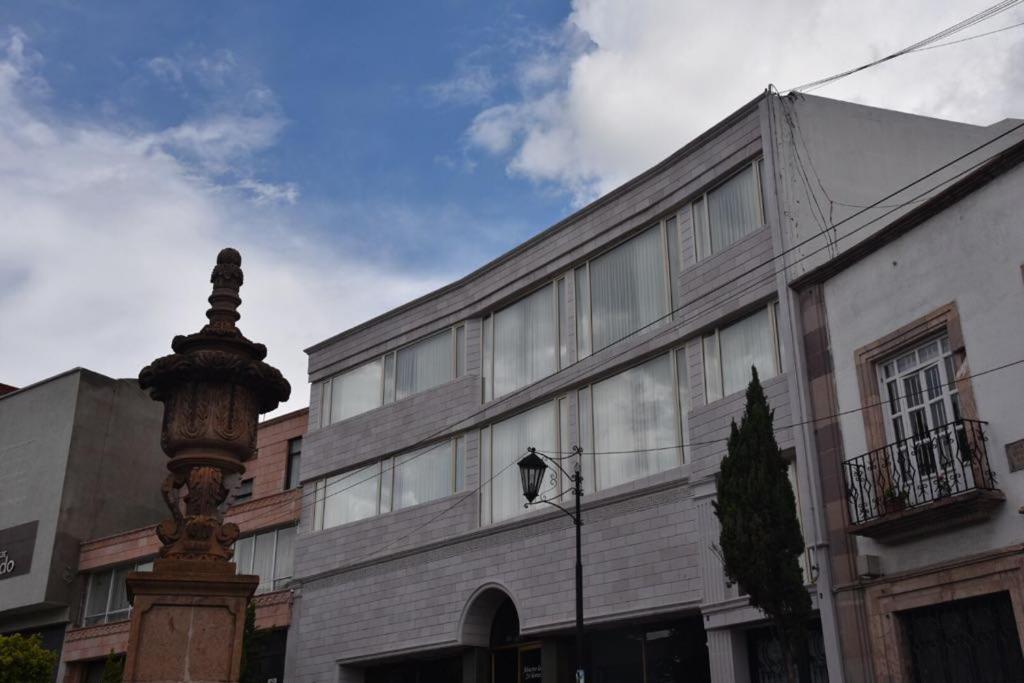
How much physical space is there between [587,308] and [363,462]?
751 centimetres

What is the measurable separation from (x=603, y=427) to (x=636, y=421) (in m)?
0.89

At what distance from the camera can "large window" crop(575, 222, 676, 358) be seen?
21672 mm

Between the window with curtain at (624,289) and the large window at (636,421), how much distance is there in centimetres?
96

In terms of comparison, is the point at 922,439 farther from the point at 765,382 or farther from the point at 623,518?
the point at 623,518

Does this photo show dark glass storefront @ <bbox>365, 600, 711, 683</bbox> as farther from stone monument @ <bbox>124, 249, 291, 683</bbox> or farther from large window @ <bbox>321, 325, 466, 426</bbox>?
stone monument @ <bbox>124, 249, 291, 683</bbox>

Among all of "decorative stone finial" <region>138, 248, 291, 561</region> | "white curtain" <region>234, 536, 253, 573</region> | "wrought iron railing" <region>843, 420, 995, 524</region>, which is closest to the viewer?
"decorative stone finial" <region>138, 248, 291, 561</region>

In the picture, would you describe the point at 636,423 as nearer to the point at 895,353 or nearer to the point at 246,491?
the point at 895,353

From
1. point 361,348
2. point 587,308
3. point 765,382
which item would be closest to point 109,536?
point 361,348

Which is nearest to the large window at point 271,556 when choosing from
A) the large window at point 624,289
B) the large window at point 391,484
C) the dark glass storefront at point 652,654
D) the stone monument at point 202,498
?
the large window at point 391,484

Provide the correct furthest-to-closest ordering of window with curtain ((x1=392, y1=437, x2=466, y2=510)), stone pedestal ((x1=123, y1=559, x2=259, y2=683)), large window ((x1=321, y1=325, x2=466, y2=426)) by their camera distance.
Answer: large window ((x1=321, y1=325, x2=466, y2=426)), window with curtain ((x1=392, y1=437, x2=466, y2=510)), stone pedestal ((x1=123, y1=559, x2=259, y2=683))

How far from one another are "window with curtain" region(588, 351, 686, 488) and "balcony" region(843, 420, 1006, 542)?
4604 millimetres

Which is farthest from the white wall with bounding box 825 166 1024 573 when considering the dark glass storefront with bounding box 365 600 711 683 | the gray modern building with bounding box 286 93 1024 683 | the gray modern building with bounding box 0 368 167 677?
the gray modern building with bounding box 0 368 167 677

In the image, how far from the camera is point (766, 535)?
13.8 metres

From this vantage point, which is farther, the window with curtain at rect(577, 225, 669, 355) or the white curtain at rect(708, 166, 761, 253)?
the window with curtain at rect(577, 225, 669, 355)
